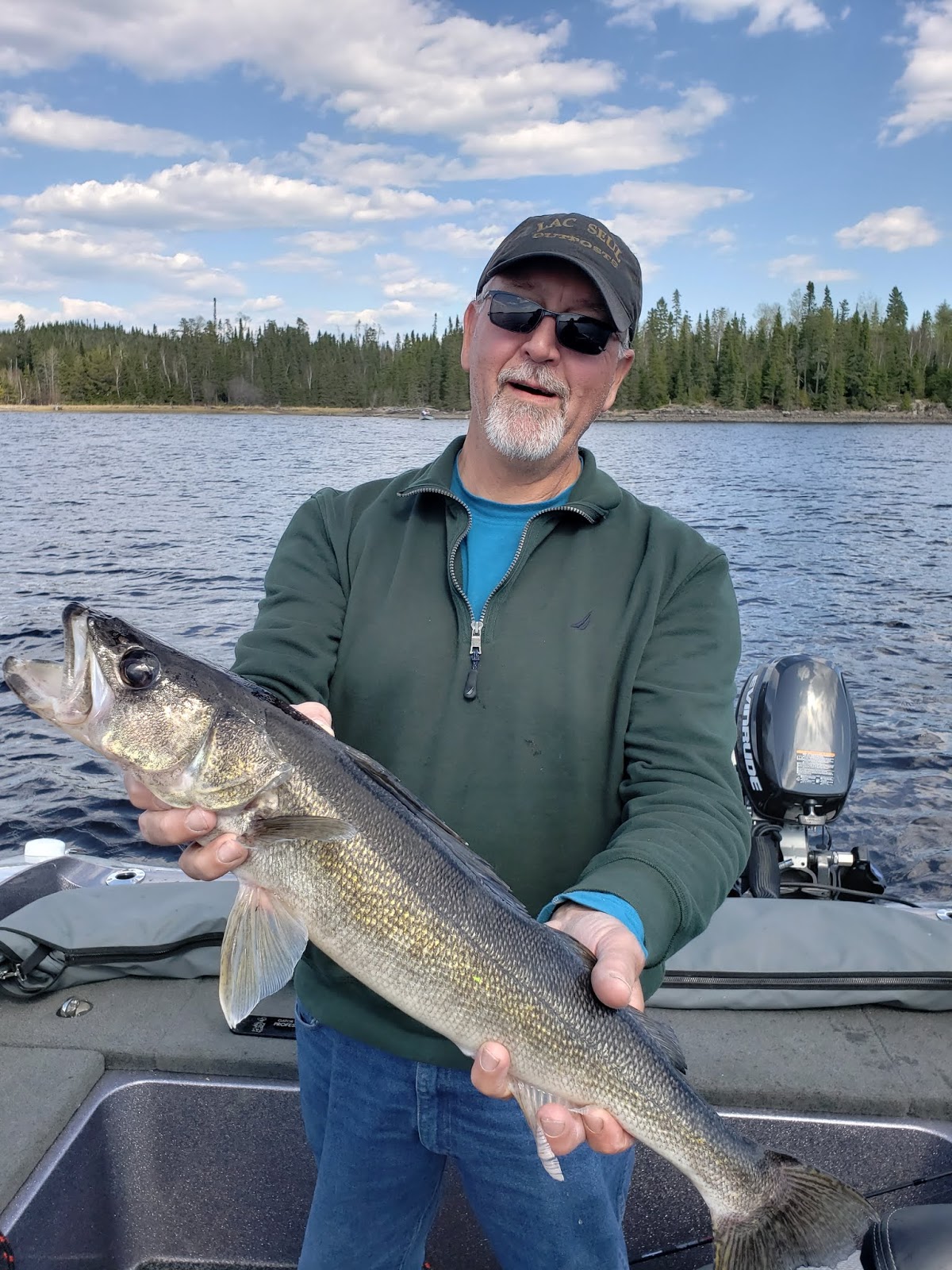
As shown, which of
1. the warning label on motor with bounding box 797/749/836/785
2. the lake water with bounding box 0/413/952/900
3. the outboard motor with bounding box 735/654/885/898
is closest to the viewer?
the outboard motor with bounding box 735/654/885/898

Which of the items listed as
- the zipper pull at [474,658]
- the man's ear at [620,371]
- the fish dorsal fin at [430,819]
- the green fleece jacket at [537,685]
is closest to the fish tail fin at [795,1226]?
the green fleece jacket at [537,685]

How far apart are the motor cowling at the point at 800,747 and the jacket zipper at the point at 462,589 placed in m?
3.51

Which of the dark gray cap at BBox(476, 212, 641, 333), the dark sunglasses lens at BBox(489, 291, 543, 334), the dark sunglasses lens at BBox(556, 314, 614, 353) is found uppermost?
the dark gray cap at BBox(476, 212, 641, 333)

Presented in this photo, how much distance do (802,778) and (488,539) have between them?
3.60 meters

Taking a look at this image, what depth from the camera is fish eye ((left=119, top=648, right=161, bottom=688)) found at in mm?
2473

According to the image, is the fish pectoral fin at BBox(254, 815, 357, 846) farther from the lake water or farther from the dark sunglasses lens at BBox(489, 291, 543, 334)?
the lake water

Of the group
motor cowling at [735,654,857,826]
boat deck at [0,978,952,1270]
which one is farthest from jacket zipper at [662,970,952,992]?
motor cowling at [735,654,857,826]

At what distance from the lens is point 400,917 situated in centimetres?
243

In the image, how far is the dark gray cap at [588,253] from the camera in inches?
118

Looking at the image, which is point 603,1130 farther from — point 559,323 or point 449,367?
point 449,367

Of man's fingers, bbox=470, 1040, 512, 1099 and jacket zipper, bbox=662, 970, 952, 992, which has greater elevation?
man's fingers, bbox=470, 1040, 512, 1099

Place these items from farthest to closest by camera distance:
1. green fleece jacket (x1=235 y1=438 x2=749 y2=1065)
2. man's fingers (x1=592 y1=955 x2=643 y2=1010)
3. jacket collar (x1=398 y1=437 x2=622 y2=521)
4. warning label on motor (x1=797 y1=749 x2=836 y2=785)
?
warning label on motor (x1=797 y1=749 x2=836 y2=785)
jacket collar (x1=398 y1=437 x2=622 y2=521)
green fleece jacket (x1=235 y1=438 x2=749 y2=1065)
man's fingers (x1=592 y1=955 x2=643 y2=1010)

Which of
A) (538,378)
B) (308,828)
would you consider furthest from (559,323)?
(308,828)

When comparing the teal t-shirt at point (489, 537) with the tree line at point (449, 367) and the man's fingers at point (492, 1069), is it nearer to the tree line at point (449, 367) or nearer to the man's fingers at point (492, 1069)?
the man's fingers at point (492, 1069)
